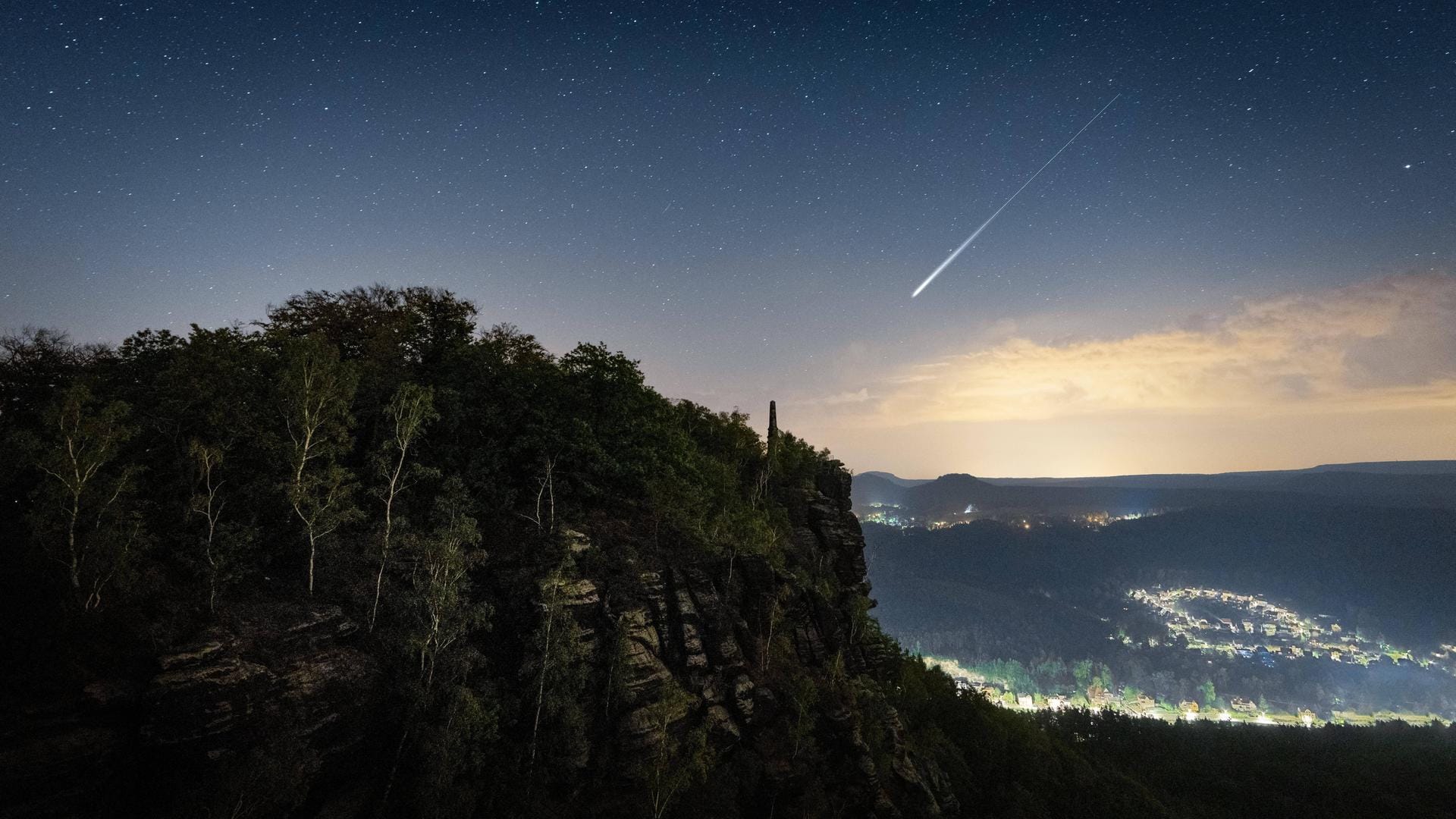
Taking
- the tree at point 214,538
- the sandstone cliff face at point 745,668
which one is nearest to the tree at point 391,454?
the tree at point 214,538

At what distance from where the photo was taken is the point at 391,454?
37281 millimetres

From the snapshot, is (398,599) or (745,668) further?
(745,668)

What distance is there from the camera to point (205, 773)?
21156 millimetres

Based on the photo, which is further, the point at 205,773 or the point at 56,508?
the point at 56,508

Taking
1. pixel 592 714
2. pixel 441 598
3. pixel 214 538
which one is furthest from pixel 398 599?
pixel 592 714

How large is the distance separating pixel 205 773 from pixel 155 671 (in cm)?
487

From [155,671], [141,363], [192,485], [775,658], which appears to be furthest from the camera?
[775,658]

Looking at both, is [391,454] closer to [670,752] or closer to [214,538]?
[214,538]

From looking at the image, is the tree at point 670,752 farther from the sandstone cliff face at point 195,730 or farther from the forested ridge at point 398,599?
the sandstone cliff face at point 195,730

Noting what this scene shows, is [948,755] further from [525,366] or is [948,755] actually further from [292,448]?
Result: [292,448]

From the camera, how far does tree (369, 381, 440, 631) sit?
30922 millimetres

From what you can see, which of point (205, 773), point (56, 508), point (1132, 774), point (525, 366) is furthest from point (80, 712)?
point (1132, 774)

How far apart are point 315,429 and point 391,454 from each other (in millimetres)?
6207

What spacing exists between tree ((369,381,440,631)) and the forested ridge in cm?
35
